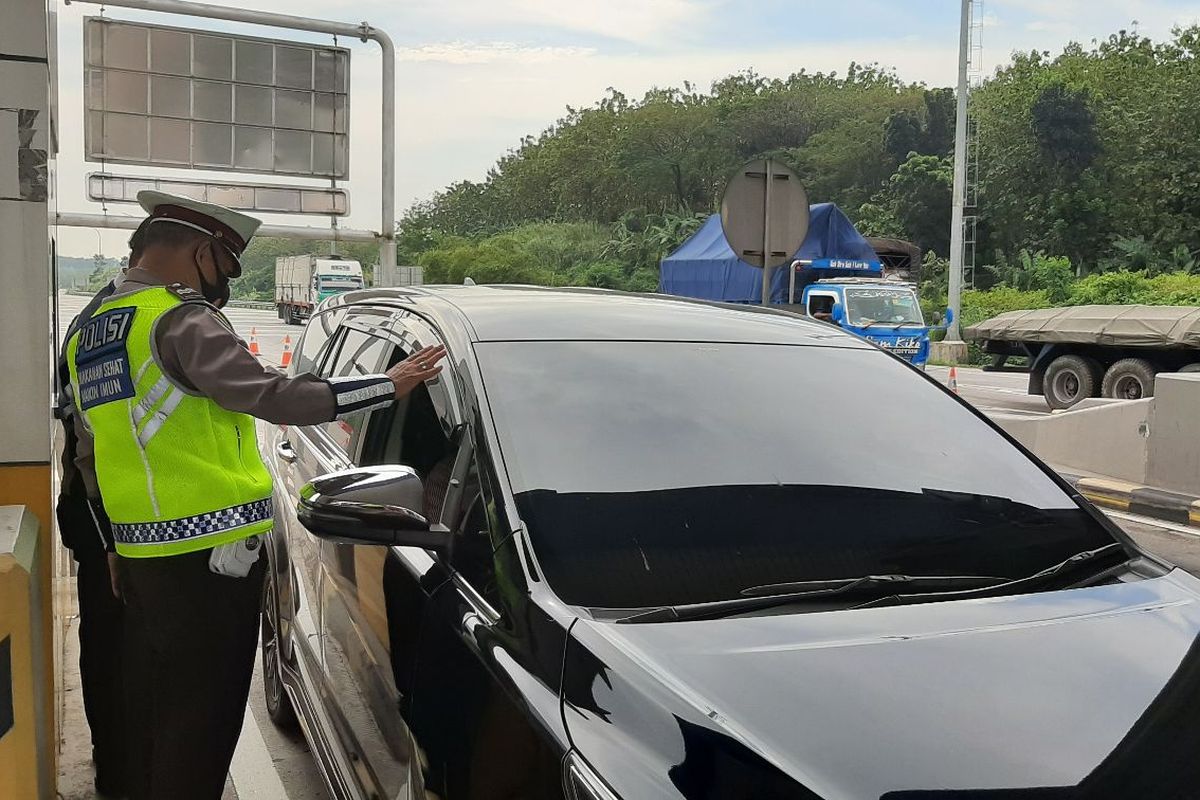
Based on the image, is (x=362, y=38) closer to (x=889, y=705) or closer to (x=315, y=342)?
(x=315, y=342)

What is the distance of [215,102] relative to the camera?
43.2ft

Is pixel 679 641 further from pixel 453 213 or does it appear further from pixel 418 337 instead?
pixel 453 213

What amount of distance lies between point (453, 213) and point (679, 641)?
87.8 meters

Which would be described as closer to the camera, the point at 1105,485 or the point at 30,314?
the point at 30,314

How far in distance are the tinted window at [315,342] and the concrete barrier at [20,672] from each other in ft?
4.66

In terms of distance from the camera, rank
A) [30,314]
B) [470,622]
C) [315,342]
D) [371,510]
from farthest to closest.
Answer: [315,342]
[30,314]
[371,510]
[470,622]

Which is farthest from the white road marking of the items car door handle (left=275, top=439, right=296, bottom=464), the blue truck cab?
the blue truck cab

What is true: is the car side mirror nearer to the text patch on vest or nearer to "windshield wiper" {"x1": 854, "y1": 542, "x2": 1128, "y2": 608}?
the text patch on vest

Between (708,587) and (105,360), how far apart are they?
162 cm

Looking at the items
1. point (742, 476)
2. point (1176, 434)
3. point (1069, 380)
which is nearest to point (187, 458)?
point (742, 476)

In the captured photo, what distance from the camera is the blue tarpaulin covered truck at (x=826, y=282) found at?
65.5 feet

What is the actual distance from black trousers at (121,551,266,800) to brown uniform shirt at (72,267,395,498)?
430 millimetres

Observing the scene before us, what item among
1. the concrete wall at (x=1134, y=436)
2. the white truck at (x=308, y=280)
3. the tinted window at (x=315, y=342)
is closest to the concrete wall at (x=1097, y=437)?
the concrete wall at (x=1134, y=436)

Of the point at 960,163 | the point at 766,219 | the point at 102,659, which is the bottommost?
the point at 102,659
